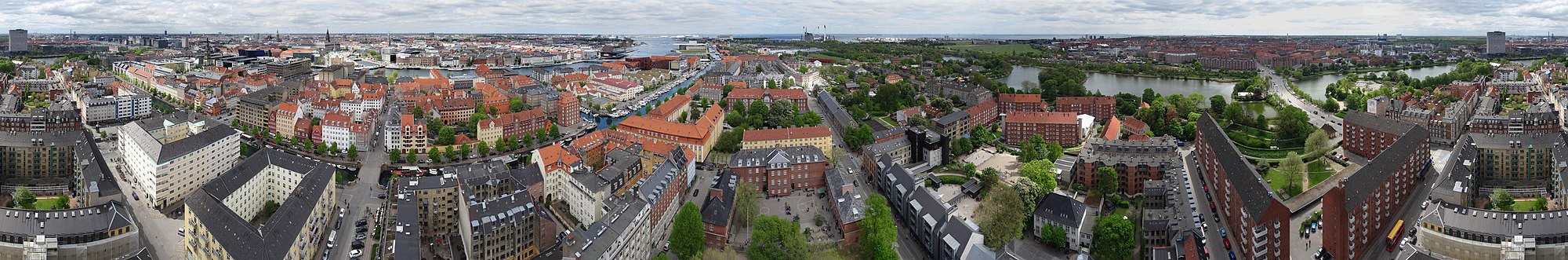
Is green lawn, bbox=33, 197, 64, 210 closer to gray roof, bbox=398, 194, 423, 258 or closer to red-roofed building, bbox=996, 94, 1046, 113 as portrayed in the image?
gray roof, bbox=398, 194, 423, 258

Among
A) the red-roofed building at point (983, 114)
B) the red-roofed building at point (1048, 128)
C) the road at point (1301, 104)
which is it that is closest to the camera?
the red-roofed building at point (1048, 128)

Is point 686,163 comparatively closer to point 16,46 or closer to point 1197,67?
point 1197,67

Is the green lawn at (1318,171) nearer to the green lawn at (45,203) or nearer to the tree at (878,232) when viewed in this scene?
the tree at (878,232)

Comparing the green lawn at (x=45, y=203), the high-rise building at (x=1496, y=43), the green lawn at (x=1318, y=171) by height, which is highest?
the high-rise building at (x=1496, y=43)

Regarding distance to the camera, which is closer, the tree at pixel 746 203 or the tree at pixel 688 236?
the tree at pixel 688 236

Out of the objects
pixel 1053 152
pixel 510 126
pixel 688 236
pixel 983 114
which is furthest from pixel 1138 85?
pixel 688 236

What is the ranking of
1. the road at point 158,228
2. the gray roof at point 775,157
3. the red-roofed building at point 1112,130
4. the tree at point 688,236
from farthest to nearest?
the red-roofed building at point 1112,130 < the gray roof at point 775,157 < the road at point 158,228 < the tree at point 688,236

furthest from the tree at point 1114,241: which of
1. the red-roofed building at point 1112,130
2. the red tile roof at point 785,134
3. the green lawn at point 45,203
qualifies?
the green lawn at point 45,203
